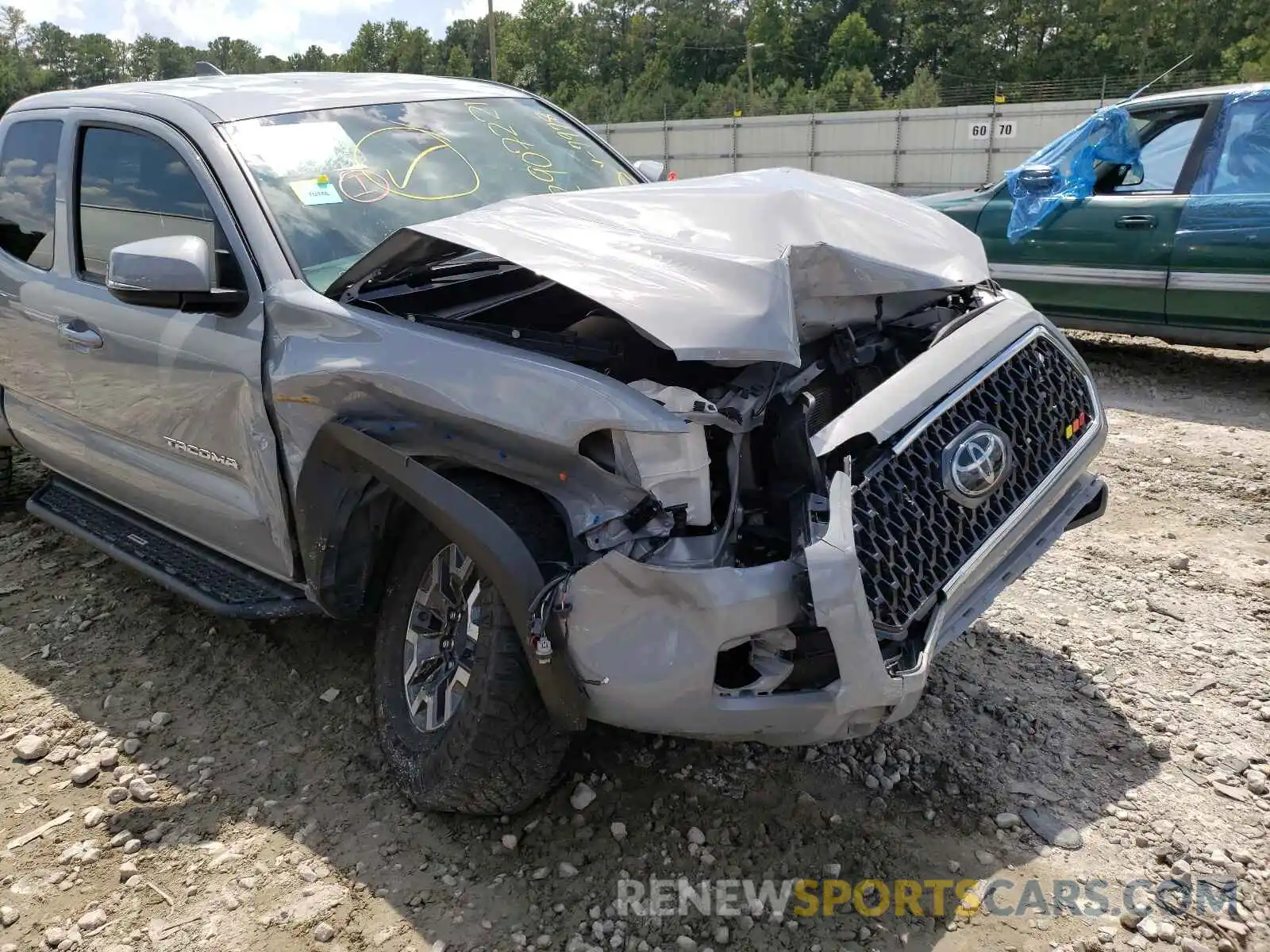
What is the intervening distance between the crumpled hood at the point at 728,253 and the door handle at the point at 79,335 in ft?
4.35

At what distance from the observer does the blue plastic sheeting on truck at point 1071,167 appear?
652 cm

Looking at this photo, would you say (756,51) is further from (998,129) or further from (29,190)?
(29,190)

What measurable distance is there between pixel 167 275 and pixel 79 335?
106 centimetres

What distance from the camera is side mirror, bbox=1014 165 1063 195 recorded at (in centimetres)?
664

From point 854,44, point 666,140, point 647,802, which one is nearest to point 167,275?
point 647,802

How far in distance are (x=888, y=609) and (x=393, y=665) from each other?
4.41 ft

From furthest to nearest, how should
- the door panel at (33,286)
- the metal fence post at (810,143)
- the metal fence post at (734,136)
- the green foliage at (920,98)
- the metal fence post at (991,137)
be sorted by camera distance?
the green foliage at (920,98), the metal fence post at (734,136), the metal fence post at (810,143), the metal fence post at (991,137), the door panel at (33,286)

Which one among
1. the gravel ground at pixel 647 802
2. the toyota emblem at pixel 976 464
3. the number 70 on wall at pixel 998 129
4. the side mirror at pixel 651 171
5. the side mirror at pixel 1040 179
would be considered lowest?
the gravel ground at pixel 647 802

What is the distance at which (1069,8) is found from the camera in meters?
60.0

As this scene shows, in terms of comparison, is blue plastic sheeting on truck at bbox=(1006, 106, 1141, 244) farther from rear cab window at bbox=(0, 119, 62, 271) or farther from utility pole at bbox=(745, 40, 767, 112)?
utility pole at bbox=(745, 40, 767, 112)

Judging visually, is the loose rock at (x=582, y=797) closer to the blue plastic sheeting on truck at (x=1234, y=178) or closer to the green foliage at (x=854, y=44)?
the blue plastic sheeting on truck at (x=1234, y=178)

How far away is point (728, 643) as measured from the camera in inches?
84.5

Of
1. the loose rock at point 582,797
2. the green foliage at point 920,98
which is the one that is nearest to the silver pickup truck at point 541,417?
the loose rock at point 582,797

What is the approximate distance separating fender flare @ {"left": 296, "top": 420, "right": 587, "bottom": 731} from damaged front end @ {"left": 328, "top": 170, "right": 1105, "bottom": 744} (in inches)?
1.9
